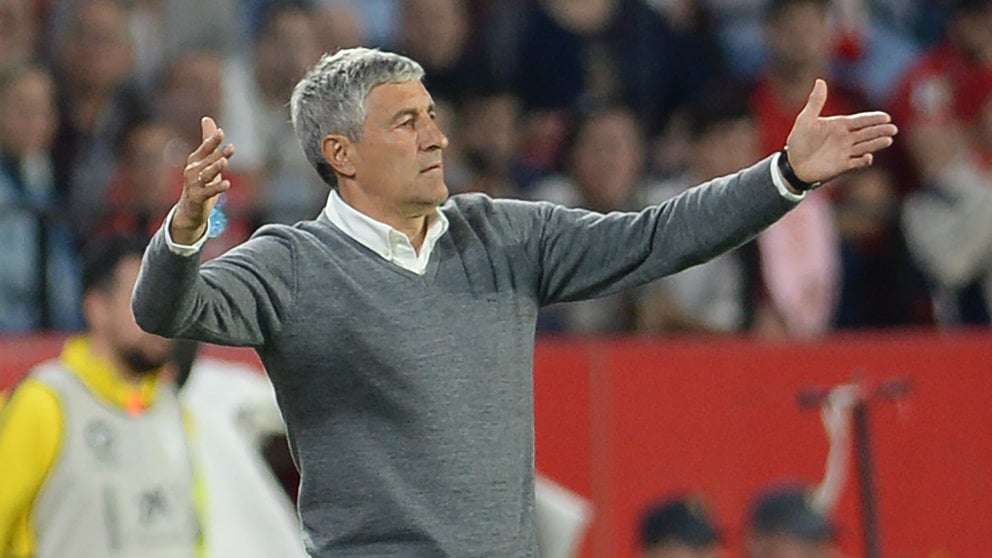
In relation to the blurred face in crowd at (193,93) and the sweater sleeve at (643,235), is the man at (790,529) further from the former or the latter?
the sweater sleeve at (643,235)

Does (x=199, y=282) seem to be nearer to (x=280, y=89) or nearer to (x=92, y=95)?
(x=92, y=95)

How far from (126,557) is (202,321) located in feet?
8.78

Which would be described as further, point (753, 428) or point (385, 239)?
point (753, 428)

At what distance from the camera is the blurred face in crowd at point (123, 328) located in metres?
6.56

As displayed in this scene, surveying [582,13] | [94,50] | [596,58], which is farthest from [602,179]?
[94,50]

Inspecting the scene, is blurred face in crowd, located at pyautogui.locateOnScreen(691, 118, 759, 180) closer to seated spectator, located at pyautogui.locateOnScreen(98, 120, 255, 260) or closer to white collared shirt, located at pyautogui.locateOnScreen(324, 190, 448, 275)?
Result: seated spectator, located at pyautogui.locateOnScreen(98, 120, 255, 260)

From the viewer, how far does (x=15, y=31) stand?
782 cm

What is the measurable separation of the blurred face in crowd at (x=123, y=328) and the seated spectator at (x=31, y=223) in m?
0.82

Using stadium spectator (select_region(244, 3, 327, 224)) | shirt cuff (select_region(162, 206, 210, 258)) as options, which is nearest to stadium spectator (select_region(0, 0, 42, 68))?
stadium spectator (select_region(244, 3, 327, 224))

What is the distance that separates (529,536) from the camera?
4.18 m

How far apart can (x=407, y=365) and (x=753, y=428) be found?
4.30 meters

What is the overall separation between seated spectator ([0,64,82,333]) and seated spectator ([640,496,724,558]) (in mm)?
2213

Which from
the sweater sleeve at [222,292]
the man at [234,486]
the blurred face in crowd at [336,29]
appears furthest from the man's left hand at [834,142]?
the blurred face in crowd at [336,29]

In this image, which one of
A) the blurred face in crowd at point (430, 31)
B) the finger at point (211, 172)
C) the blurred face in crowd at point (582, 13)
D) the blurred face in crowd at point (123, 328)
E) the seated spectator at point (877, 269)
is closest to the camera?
the finger at point (211, 172)
